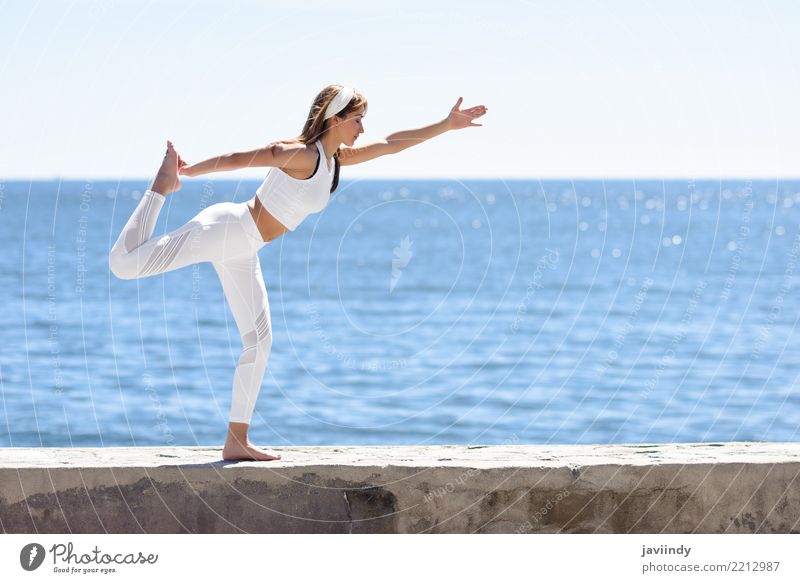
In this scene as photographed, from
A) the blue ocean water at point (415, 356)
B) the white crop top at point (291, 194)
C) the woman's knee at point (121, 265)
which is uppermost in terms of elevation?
the white crop top at point (291, 194)

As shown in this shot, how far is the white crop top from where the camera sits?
5.31m

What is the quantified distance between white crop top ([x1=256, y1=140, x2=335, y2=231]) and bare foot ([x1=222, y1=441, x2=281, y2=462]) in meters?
1.05

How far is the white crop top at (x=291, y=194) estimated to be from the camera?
531 cm

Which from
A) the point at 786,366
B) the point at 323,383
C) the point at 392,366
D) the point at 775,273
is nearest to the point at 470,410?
the point at 323,383
